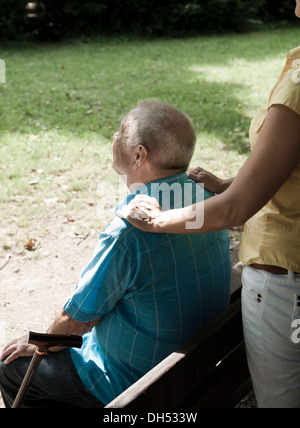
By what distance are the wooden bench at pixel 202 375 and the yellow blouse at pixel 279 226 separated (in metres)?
0.34

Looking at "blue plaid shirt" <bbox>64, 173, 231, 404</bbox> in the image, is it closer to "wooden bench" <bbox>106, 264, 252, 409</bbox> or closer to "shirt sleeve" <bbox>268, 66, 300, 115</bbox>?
"wooden bench" <bbox>106, 264, 252, 409</bbox>

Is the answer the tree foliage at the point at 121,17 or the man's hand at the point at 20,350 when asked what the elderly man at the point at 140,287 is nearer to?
the man's hand at the point at 20,350

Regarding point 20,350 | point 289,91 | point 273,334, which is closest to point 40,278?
point 20,350

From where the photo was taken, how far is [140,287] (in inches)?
75.7

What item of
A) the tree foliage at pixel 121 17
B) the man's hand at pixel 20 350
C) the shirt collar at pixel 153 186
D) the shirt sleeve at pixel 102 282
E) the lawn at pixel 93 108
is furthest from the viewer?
the tree foliage at pixel 121 17

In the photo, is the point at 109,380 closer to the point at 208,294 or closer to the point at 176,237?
the point at 208,294

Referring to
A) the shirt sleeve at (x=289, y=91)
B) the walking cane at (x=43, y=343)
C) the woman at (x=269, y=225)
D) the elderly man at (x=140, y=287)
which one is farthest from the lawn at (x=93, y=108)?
the shirt sleeve at (x=289, y=91)

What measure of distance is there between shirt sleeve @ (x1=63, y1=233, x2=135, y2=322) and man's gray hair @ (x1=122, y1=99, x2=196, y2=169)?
399mm

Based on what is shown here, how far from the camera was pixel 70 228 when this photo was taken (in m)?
4.73

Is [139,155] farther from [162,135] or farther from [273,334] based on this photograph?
[273,334]

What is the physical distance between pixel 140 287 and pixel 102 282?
A: 0.15 meters

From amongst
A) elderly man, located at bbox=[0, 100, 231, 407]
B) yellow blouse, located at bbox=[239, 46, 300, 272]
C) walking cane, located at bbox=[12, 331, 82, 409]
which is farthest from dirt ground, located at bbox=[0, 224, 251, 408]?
yellow blouse, located at bbox=[239, 46, 300, 272]

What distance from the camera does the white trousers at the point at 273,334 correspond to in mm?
1672

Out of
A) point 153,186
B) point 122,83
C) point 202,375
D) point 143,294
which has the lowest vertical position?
point 122,83
